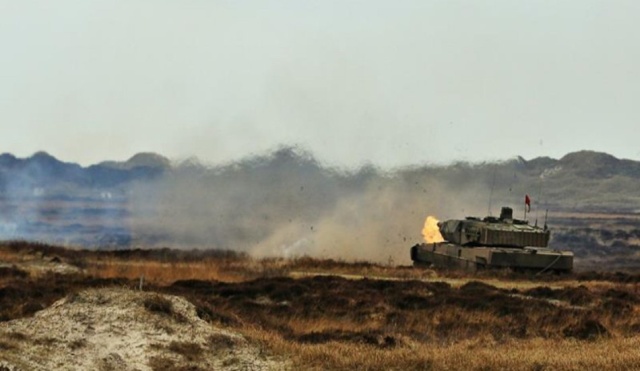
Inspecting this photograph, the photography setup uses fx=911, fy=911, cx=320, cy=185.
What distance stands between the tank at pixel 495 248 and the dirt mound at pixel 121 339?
Result: 83.5 ft

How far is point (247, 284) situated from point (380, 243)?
37768 mm

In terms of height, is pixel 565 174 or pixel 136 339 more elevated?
pixel 565 174

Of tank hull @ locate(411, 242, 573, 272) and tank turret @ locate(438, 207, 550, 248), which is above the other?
tank turret @ locate(438, 207, 550, 248)

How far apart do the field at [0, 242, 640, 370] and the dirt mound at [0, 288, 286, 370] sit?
508mm

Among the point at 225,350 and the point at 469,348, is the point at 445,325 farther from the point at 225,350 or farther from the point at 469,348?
the point at 225,350

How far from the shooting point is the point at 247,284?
110 ft

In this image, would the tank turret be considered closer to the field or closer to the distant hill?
the field

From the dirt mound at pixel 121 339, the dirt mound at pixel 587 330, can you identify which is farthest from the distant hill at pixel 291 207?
the dirt mound at pixel 121 339

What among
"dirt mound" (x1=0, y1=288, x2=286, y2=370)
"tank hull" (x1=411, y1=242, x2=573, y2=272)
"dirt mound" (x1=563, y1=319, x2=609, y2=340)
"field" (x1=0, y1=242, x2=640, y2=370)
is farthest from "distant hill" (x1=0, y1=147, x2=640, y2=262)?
"dirt mound" (x1=0, y1=288, x2=286, y2=370)

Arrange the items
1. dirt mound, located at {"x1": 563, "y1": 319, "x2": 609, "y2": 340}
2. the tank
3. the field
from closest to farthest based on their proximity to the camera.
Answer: the field, dirt mound, located at {"x1": 563, "y1": 319, "x2": 609, "y2": 340}, the tank

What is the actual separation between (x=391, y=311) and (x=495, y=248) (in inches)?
712

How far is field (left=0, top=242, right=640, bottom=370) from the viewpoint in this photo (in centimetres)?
1833

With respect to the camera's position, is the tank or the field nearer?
the field

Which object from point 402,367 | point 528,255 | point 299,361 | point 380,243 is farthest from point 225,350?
point 380,243
